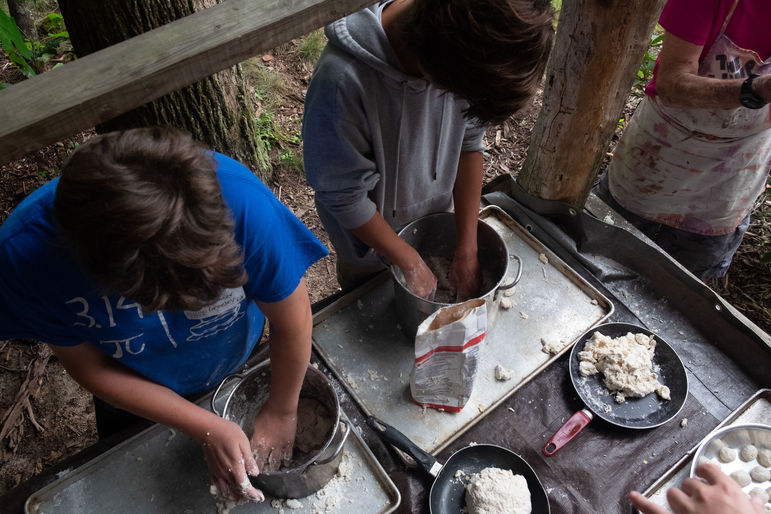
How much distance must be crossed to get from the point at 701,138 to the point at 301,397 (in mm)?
1693

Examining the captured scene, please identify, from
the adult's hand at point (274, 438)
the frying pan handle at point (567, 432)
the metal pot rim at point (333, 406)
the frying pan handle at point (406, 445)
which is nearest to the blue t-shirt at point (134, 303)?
the metal pot rim at point (333, 406)

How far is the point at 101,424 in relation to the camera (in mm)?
1448

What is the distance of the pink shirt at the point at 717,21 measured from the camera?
1538 millimetres

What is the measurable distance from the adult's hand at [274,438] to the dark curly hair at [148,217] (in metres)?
0.53

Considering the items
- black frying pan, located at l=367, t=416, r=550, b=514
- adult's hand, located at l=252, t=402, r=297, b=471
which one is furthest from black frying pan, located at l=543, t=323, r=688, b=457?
adult's hand, located at l=252, t=402, r=297, b=471

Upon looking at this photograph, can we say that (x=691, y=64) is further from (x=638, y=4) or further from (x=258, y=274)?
(x=258, y=274)

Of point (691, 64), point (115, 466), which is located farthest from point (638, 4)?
point (115, 466)

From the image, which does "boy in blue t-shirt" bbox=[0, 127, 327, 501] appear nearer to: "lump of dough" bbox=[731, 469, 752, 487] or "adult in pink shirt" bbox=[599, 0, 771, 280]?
"lump of dough" bbox=[731, 469, 752, 487]

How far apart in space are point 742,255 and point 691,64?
1888mm

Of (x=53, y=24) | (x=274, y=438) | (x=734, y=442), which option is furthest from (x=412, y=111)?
(x=53, y=24)

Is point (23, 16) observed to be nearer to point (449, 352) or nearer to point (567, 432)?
point (449, 352)

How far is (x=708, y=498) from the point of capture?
1131 mm

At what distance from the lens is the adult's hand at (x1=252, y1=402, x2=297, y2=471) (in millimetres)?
1255

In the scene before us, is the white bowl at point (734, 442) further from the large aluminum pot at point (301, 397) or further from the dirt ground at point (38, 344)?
the dirt ground at point (38, 344)
